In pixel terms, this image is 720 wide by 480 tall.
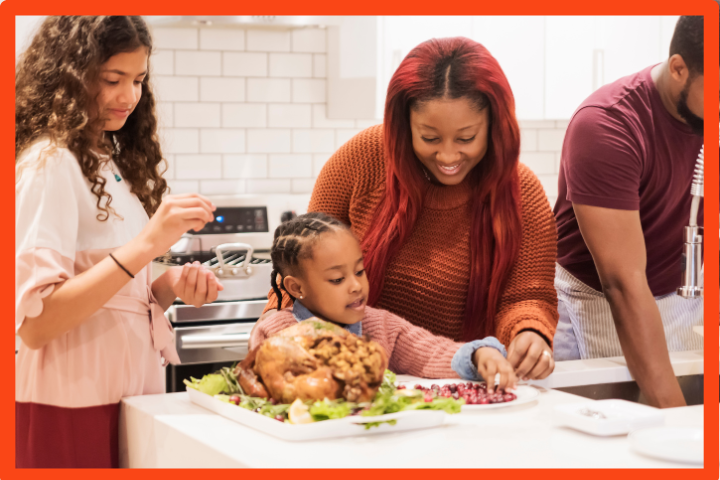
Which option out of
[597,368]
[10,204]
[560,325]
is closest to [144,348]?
[10,204]

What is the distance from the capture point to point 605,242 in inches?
61.2

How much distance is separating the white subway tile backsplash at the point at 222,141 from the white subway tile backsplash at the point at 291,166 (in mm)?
150

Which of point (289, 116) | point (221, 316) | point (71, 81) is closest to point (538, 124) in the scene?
point (289, 116)

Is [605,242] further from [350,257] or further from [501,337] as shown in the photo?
[350,257]

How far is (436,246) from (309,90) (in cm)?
192

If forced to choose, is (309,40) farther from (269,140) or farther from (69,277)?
(69,277)

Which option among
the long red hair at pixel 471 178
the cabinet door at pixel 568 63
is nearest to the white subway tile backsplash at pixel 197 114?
the cabinet door at pixel 568 63

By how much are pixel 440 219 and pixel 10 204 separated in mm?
827

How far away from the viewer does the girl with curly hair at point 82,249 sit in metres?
1.13

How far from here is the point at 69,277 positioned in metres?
1.15

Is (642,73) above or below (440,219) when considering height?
above

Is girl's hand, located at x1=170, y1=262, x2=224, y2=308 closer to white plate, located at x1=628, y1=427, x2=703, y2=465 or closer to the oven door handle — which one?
white plate, located at x1=628, y1=427, x2=703, y2=465

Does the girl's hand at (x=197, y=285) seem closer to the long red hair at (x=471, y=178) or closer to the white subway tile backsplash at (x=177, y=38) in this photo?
the long red hair at (x=471, y=178)

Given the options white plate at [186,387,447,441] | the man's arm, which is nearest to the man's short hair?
the man's arm
